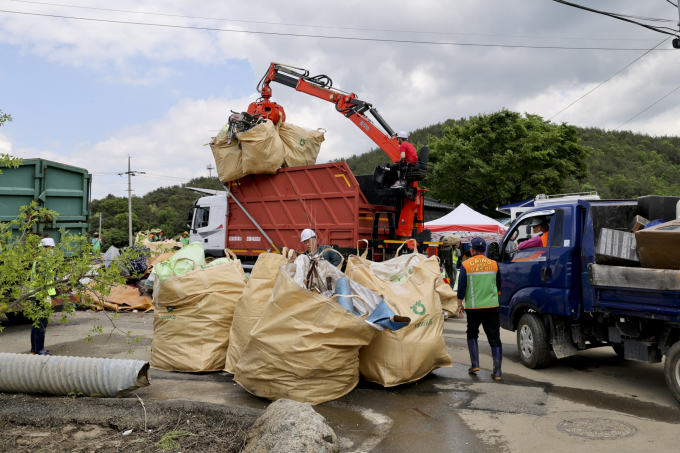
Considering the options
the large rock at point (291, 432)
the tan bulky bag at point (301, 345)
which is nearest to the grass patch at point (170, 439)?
the large rock at point (291, 432)

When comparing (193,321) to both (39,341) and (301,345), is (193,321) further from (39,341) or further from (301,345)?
(39,341)

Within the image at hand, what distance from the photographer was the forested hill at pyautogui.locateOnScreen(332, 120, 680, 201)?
4397cm

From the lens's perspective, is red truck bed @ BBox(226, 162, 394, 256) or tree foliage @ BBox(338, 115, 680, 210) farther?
tree foliage @ BBox(338, 115, 680, 210)

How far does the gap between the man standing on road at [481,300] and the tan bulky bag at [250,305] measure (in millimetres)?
2064

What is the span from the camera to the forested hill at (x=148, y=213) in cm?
4671

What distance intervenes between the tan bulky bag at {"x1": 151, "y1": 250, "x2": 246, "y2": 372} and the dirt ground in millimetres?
1386

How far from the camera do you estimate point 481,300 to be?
5.79m

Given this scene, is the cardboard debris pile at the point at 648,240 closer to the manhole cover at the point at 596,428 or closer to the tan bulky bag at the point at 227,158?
the manhole cover at the point at 596,428

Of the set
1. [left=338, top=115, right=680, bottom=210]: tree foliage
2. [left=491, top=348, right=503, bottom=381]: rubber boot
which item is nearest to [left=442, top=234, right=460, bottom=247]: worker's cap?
[left=491, top=348, right=503, bottom=381]: rubber boot

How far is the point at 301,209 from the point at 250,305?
6.07 m

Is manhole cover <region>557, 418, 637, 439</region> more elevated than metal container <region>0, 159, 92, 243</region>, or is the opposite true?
metal container <region>0, 159, 92, 243</region>

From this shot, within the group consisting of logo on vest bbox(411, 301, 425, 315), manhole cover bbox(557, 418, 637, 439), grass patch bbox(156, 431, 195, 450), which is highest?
logo on vest bbox(411, 301, 425, 315)

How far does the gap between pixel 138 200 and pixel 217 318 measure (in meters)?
74.8

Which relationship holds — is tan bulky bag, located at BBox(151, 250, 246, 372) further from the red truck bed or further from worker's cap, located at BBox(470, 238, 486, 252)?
the red truck bed
